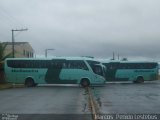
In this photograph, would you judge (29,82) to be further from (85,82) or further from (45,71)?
(85,82)

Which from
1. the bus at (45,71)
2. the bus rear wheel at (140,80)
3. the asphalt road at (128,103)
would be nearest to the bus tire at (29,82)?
the bus at (45,71)

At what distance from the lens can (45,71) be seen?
158 ft

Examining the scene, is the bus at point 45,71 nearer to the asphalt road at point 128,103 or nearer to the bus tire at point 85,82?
the bus tire at point 85,82

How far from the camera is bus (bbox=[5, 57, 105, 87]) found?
156 ft

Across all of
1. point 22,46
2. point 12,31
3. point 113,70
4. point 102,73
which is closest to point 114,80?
point 113,70

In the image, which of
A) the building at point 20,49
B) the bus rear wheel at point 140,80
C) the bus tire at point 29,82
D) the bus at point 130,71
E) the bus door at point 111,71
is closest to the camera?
the bus tire at point 29,82

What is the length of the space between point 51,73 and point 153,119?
33279 millimetres

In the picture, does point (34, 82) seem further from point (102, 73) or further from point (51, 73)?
point (102, 73)

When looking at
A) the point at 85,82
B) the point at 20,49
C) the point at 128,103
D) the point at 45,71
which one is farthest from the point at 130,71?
the point at 20,49

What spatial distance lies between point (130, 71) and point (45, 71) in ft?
46.0

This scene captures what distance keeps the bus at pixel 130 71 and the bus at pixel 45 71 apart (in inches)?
403

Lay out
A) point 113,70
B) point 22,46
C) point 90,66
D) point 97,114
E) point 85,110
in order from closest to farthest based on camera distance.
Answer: point 97,114
point 85,110
point 90,66
point 113,70
point 22,46

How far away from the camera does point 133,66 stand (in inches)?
2276

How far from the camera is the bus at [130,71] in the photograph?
57.8m
